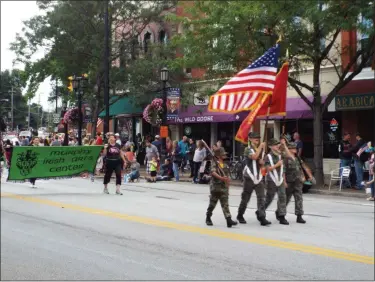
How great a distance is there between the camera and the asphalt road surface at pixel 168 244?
16.8 ft

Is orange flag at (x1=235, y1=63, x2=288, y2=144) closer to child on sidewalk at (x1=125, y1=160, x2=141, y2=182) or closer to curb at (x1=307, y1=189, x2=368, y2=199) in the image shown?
curb at (x1=307, y1=189, x2=368, y2=199)

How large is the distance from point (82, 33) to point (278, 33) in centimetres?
1357

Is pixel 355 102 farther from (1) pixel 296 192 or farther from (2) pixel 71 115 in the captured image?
(2) pixel 71 115

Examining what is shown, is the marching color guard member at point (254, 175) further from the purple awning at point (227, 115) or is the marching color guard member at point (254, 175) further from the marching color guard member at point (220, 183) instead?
the purple awning at point (227, 115)

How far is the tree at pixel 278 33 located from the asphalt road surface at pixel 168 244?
672cm

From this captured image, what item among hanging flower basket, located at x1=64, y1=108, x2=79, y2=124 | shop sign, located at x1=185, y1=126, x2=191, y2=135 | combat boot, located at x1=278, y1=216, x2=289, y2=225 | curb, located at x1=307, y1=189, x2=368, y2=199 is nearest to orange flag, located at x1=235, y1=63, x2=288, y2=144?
combat boot, located at x1=278, y1=216, x2=289, y2=225

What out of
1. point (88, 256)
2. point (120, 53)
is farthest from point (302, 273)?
point (120, 53)

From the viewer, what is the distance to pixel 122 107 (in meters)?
31.8

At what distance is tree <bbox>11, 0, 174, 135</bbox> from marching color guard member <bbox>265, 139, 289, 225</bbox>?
18.0 meters

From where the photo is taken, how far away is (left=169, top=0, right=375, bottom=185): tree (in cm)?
1584

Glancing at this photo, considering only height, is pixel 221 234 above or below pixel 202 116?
below

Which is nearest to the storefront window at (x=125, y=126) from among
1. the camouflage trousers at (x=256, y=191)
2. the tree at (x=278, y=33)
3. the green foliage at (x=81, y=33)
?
the green foliage at (x=81, y=33)

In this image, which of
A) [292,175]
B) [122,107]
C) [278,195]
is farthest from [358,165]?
[122,107]

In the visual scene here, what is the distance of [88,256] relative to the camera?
630 centimetres
